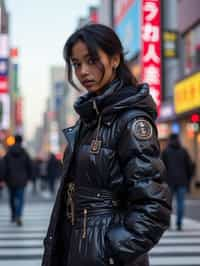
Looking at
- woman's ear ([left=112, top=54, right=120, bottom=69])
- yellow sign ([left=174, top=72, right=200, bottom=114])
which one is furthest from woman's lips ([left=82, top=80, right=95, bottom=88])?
yellow sign ([left=174, top=72, right=200, bottom=114])

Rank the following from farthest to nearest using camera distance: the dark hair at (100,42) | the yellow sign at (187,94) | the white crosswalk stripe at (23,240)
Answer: the yellow sign at (187,94), the white crosswalk stripe at (23,240), the dark hair at (100,42)

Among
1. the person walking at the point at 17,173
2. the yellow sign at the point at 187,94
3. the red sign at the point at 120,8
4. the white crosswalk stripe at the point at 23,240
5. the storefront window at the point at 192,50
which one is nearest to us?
the white crosswalk stripe at the point at 23,240

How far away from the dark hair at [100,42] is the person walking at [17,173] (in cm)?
1082

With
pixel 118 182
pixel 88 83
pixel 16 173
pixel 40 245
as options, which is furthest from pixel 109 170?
pixel 16 173

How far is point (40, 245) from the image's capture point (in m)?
10.9

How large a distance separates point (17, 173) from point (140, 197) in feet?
36.7

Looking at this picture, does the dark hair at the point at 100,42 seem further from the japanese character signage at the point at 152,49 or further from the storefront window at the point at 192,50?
the storefront window at the point at 192,50

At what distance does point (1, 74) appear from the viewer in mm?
37188

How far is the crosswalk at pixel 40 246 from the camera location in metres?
9.15

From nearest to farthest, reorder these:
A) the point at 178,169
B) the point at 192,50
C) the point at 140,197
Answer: the point at 140,197 < the point at 178,169 < the point at 192,50

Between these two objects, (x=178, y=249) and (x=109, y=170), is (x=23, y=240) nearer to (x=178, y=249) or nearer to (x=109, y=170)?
(x=178, y=249)

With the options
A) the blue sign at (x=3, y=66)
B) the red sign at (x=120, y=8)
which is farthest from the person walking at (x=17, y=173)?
the red sign at (x=120, y=8)

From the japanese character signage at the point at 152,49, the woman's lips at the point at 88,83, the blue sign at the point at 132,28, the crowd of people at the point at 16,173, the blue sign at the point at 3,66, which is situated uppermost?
the blue sign at the point at 132,28

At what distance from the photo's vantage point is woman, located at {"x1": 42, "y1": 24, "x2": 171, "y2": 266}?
2865 millimetres
